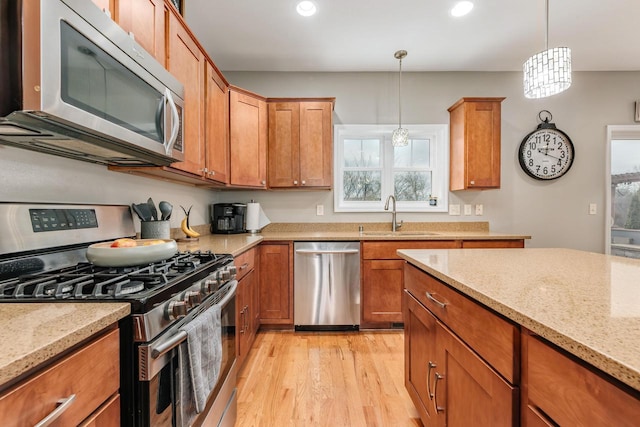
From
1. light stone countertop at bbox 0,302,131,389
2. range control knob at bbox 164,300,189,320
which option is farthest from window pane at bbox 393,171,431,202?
light stone countertop at bbox 0,302,131,389

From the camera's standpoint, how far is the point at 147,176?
1963mm

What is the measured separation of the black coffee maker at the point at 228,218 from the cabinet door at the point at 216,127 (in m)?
0.39

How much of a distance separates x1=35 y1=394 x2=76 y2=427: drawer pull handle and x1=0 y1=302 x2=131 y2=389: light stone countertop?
99 millimetres

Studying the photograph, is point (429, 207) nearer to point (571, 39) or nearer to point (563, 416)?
point (571, 39)

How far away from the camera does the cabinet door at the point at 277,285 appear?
105 inches

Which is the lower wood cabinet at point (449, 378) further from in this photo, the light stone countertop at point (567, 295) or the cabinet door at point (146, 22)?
the cabinet door at point (146, 22)

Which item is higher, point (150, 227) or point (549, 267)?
point (150, 227)

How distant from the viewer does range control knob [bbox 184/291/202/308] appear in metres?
0.99

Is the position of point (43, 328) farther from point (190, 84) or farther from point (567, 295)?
point (190, 84)

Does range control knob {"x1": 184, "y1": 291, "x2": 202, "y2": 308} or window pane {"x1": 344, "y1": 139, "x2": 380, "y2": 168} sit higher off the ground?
window pane {"x1": 344, "y1": 139, "x2": 380, "y2": 168}

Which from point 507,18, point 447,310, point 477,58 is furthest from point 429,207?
point 447,310

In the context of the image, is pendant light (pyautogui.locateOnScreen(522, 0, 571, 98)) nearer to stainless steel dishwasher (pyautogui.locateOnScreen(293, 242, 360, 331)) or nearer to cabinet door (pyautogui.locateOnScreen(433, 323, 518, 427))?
cabinet door (pyautogui.locateOnScreen(433, 323, 518, 427))

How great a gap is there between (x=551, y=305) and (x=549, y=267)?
60 cm

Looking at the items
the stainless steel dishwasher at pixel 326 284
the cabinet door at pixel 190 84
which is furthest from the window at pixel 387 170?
the cabinet door at pixel 190 84
